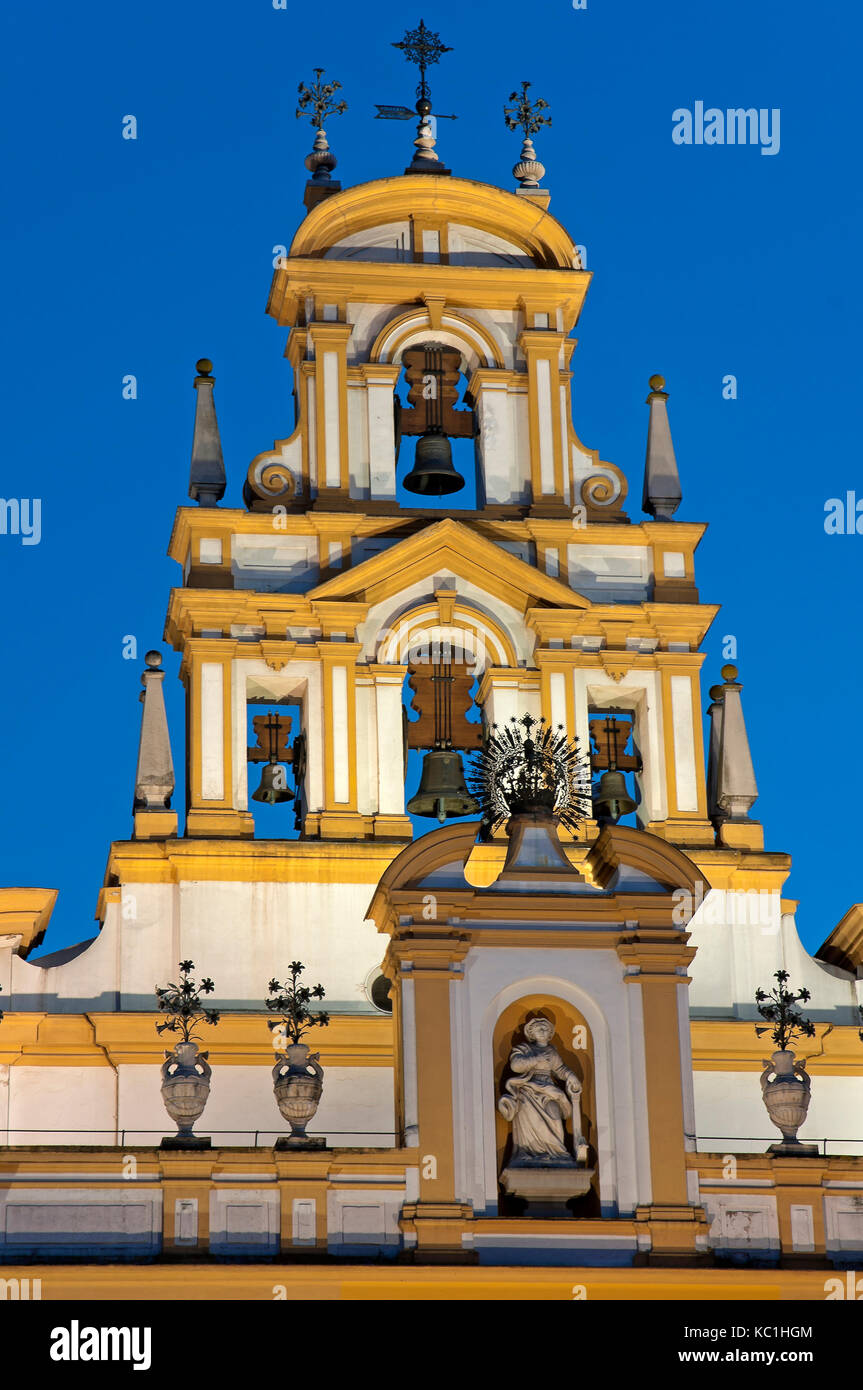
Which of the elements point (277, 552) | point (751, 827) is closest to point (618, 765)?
point (751, 827)

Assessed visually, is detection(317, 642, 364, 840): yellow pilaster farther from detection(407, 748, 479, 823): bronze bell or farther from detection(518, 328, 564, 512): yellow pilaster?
detection(518, 328, 564, 512): yellow pilaster

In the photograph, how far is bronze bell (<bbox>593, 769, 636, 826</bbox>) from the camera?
128 feet

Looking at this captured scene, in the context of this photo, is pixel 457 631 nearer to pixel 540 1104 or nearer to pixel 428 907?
pixel 428 907

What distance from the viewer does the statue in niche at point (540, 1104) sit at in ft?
110

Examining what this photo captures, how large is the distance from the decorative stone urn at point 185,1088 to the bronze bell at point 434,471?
9345mm

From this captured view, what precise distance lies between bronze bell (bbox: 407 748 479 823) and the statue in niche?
4919 millimetres

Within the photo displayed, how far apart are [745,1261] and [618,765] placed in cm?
780

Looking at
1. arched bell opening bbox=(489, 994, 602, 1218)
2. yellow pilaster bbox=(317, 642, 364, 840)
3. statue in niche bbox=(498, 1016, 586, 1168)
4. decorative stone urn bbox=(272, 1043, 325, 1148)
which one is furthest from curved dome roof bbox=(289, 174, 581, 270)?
decorative stone urn bbox=(272, 1043, 325, 1148)

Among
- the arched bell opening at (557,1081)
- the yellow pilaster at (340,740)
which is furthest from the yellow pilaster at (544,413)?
the arched bell opening at (557,1081)

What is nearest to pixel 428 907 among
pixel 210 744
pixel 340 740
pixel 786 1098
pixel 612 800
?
pixel 786 1098

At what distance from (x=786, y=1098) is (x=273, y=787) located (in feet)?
26.6

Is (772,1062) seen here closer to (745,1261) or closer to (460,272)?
(745,1261)

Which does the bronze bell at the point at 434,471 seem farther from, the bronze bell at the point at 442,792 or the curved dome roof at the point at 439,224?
the bronze bell at the point at 442,792

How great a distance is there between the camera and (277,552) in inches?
1537
